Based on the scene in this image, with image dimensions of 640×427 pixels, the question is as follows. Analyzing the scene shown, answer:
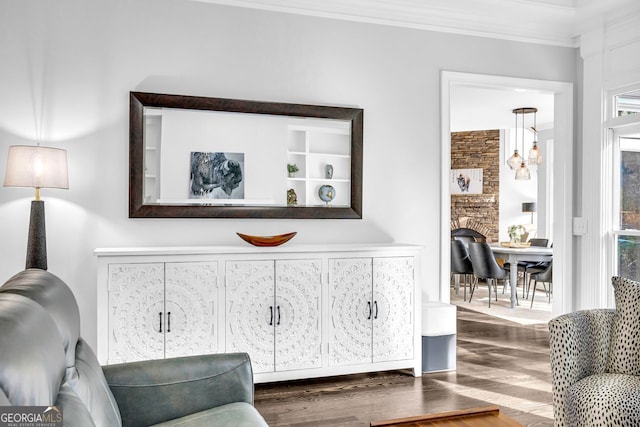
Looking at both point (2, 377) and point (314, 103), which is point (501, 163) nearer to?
point (314, 103)

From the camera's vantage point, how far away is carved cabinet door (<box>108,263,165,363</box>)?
3.12 metres

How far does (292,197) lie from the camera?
12.7 feet

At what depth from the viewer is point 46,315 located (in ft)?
4.35

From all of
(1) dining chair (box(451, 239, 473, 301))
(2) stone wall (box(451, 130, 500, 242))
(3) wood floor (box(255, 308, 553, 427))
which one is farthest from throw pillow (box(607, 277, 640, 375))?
(2) stone wall (box(451, 130, 500, 242))

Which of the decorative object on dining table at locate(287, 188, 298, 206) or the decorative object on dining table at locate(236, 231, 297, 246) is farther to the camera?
the decorative object on dining table at locate(287, 188, 298, 206)

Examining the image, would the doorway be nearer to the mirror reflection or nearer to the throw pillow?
the mirror reflection

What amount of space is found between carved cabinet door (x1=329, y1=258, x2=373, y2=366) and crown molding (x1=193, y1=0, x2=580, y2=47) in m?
1.91

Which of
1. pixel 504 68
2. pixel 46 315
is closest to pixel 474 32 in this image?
pixel 504 68

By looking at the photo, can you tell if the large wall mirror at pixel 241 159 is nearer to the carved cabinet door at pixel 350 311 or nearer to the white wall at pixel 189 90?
the white wall at pixel 189 90

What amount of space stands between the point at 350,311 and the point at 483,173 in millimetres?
7833

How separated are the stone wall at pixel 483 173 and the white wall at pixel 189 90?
645 centimetres

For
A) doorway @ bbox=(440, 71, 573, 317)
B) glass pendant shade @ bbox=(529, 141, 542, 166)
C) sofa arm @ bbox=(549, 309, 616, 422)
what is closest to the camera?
sofa arm @ bbox=(549, 309, 616, 422)

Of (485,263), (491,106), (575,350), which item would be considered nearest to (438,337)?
(575,350)

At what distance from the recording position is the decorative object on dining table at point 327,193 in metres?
3.93
